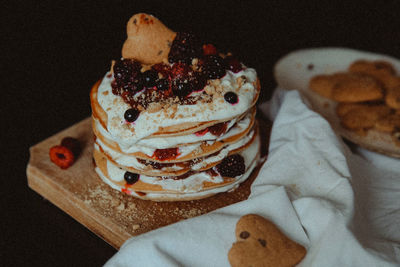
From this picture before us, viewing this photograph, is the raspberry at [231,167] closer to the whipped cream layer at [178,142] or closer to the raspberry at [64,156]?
the whipped cream layer at [178,142]

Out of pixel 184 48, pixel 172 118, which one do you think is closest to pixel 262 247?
pixel 172 118

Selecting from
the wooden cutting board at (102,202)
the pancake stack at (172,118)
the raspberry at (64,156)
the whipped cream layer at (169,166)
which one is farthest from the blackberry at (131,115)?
the raspberry at (64,156)

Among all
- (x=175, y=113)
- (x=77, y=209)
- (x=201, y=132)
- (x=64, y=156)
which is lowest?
(x=77, y=209)

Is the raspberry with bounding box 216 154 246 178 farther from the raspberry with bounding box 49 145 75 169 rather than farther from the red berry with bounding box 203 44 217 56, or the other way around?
the raspberry with bounding box 49 145 75 169

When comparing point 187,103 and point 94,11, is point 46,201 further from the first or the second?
point 94,11

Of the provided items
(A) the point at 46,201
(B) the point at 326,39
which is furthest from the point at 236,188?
(B) the point at 326,39

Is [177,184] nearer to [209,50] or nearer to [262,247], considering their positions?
[262,247]
